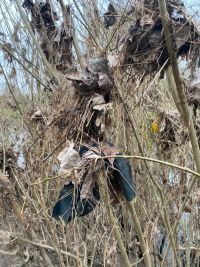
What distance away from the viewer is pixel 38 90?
247 inches

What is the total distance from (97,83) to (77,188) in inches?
21.9

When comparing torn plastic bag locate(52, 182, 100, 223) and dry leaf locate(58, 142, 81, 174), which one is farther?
torn plastic bag locate(52, 182, 100, 223)

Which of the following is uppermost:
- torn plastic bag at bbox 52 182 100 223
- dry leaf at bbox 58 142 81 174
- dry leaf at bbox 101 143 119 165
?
dry leaf at bbox 58 142 81 174

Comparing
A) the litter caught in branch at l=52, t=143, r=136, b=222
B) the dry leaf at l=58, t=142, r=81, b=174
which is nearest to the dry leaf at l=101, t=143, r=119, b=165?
the litter caught in branch at l=52, t=143, r=136, b=222

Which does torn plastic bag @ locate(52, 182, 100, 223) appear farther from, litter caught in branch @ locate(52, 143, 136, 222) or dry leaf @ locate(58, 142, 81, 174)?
dry leaf @ locate(58, 142, 81, 174)

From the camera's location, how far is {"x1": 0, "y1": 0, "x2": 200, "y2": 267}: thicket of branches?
2.54 meters

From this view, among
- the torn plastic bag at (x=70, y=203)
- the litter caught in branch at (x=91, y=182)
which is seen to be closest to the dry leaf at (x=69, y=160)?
the litter caught in branch at (x=91, y=182)

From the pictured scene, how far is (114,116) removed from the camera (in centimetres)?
273

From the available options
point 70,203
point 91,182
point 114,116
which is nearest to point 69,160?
point 91,182

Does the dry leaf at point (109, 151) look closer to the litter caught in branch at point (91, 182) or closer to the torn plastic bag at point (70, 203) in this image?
the litter caught in branch at point (91, 182)

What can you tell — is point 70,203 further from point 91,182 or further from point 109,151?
point 109,151

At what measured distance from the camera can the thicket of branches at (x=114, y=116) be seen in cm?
254

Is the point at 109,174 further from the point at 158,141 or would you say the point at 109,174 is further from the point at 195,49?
the point at 158,141

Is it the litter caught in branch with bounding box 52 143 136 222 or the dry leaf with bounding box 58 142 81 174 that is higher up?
the dry leaf with bounding box 58 142 81 174
